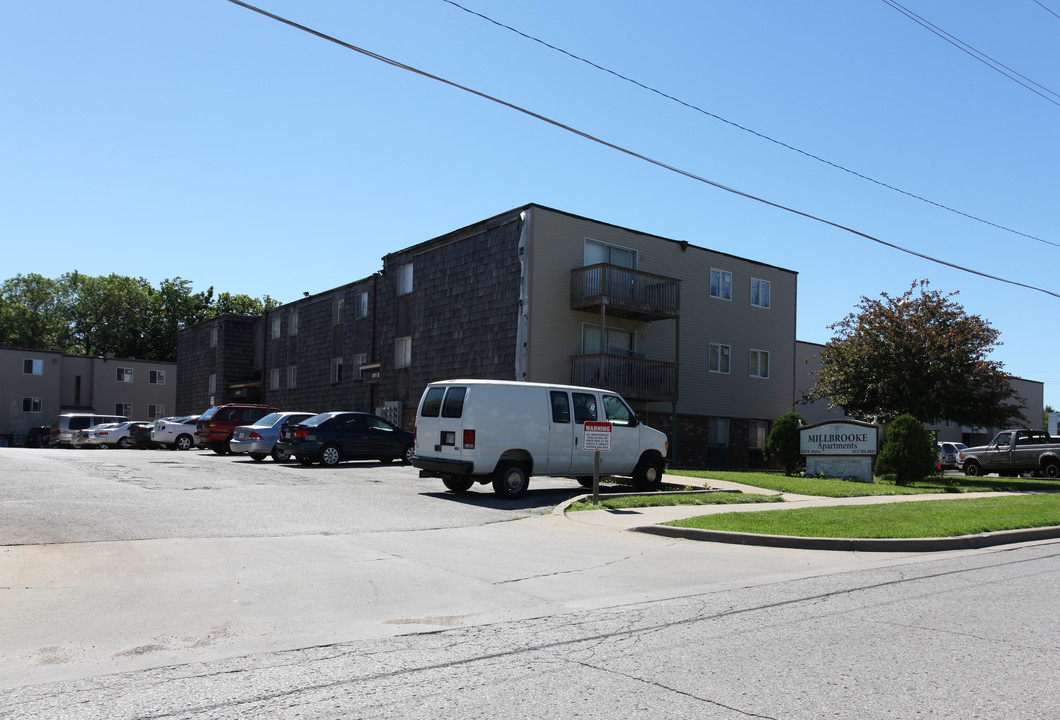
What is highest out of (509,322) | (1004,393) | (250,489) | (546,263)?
(546,263)

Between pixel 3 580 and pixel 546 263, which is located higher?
pixel 546 263

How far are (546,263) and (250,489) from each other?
47.8 ft

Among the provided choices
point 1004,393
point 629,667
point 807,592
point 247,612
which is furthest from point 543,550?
point 1004,393

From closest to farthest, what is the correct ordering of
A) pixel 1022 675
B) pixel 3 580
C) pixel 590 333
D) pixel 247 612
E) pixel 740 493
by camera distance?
pixel 1022 675 < pixel 247 612 < pixel 3 580 < pixel 740 493 < pixel 590 333

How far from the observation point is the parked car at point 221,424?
2848 cm

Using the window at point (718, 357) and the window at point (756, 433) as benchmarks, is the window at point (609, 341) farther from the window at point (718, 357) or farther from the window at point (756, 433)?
the window at point (756, 433)

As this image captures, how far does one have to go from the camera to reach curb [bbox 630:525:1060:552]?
1109cm

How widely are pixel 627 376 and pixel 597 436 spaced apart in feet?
47.2

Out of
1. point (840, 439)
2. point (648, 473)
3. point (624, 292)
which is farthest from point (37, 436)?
point (840, 439)

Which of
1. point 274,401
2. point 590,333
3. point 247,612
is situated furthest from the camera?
point 274,401

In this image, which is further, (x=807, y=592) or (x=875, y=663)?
(x=807, y=592)

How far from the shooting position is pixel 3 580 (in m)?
7.71

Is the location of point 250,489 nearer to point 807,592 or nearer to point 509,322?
point 807,592

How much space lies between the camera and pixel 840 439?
23531mm
